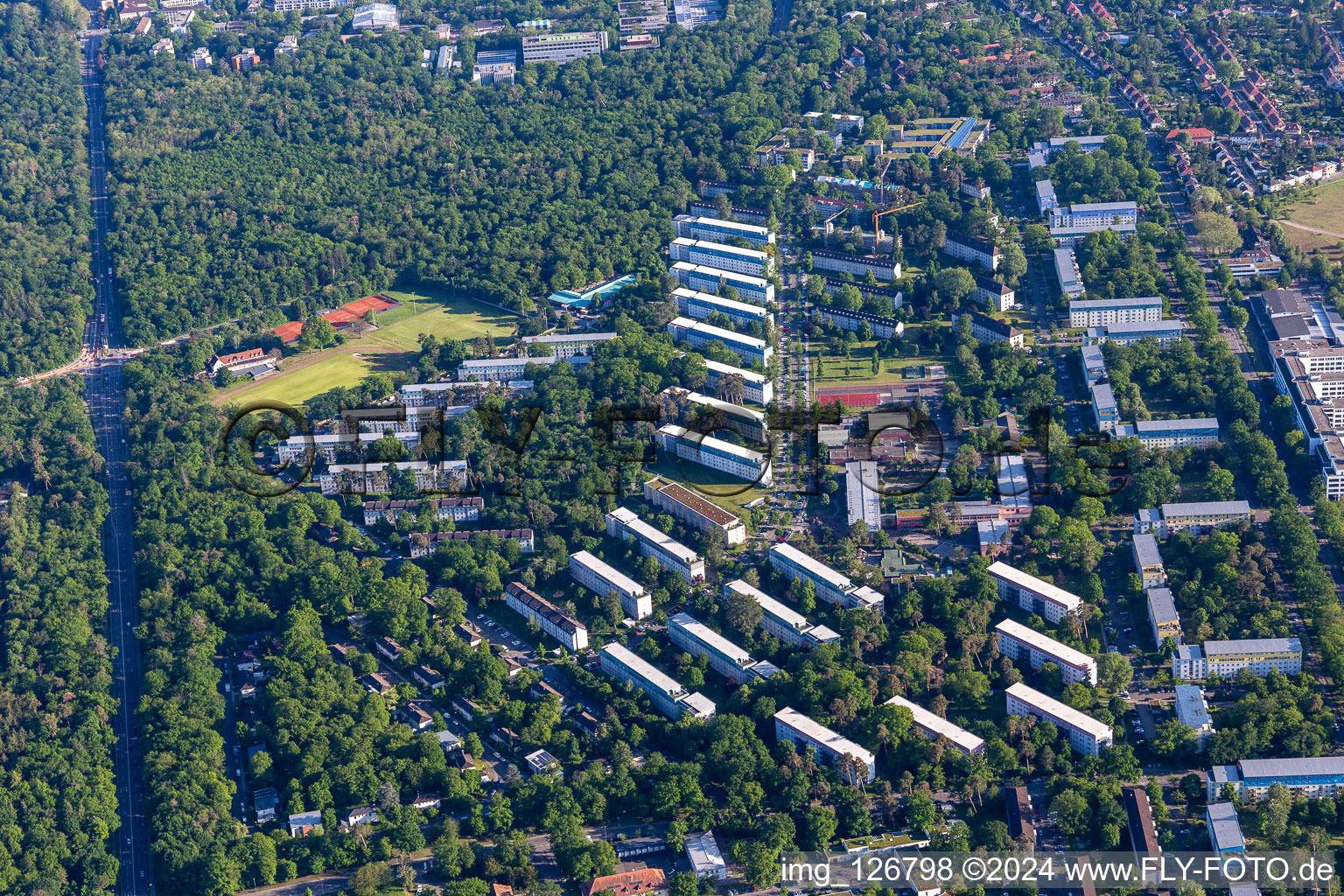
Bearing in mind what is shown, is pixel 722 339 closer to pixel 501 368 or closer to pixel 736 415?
pixel 736 415

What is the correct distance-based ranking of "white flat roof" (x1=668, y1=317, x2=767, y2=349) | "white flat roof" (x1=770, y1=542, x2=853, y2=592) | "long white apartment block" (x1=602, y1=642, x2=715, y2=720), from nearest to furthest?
"long white apartment block" (x1=602, y1=642, x2=715, y2=720), "white flat roof" (x1=770, y1=542, x2=853, y2=592), "white flat roof" (x1=668, y1=317, x2=767, y2=349)

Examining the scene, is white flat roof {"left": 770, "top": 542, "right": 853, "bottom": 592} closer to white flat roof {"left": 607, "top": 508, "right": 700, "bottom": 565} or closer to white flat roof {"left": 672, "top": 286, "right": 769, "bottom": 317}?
white flat roof {"left": 607, "top": 508, "right": 700, "bottom": 565}

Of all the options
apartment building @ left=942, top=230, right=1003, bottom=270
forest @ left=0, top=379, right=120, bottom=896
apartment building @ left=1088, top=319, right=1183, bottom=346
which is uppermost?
apartment building @ left=942, top=230, right=1003, bottom=270

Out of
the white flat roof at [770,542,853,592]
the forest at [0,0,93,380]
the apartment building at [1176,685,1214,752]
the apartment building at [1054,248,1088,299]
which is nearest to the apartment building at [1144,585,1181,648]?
the apartment building at [1176,685,1214,752]

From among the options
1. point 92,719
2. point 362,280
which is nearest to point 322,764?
point 92,719

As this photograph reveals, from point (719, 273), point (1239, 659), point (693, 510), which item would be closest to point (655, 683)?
point (693, 510)

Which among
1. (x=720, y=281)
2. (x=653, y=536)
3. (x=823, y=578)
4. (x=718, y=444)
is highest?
(x=720, y=281)
